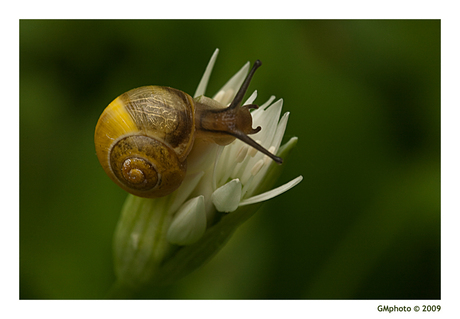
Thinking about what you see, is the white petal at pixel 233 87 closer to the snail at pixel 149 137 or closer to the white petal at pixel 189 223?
the snail at pixel 149 137

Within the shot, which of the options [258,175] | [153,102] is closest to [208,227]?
[258,175]

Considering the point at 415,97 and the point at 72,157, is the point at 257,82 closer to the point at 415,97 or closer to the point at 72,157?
the point at 415,97

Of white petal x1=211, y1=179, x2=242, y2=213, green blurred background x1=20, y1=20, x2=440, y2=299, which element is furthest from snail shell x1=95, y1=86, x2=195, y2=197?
green blurred background x1=20, y1=20, x2=440, y2=299

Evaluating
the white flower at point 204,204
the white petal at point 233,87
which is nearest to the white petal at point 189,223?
the white flower at point 204,204

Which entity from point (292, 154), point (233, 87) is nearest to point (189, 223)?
point (233, 87)

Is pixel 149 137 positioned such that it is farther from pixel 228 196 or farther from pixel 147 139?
pixel 228 196

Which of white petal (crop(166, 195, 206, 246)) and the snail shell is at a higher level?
the snail shell

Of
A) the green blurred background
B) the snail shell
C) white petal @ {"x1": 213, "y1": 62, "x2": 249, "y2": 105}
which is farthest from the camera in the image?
the green blurred background

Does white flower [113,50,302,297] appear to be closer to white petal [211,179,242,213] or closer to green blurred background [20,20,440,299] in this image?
white petal [211,179,242,213]
